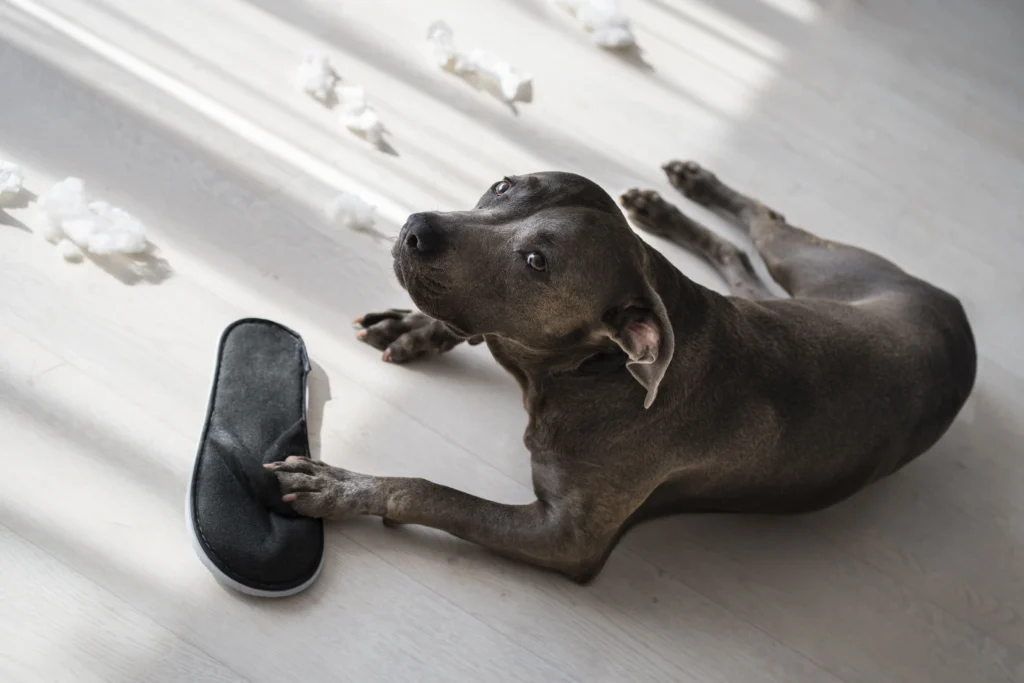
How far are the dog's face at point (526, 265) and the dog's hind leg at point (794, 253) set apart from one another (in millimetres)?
1328

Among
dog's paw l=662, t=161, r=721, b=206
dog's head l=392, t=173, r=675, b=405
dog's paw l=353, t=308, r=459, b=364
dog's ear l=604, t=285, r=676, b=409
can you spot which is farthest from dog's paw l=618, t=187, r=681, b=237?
dog's ear l=604, t=285, r=676, b=409

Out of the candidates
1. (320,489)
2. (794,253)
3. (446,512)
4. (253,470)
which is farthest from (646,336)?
(794,253)

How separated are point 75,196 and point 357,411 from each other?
126 centimetres

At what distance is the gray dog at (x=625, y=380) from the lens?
2.61 m

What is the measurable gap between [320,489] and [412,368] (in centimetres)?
66

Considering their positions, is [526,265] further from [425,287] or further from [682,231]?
[682,231]

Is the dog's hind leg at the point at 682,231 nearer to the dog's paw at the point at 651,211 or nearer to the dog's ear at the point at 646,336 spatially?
the dog's paw at the point at 651,211

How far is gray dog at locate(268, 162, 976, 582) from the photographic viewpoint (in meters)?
2.61

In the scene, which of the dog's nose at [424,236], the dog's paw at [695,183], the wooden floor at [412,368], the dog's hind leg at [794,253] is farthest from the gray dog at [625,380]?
the dog's paw at [695,183]

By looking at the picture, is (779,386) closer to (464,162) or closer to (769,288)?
(769,288)

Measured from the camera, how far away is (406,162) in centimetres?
403

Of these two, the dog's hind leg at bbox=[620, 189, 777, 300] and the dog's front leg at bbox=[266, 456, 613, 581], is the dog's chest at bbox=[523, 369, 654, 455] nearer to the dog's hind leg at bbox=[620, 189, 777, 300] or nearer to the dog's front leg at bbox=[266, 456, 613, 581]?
the dog's front leg at bbox=[266, 456, 613, 581]

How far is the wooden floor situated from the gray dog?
0.17 m

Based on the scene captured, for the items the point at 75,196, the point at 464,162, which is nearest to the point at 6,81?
the point at 75,196
